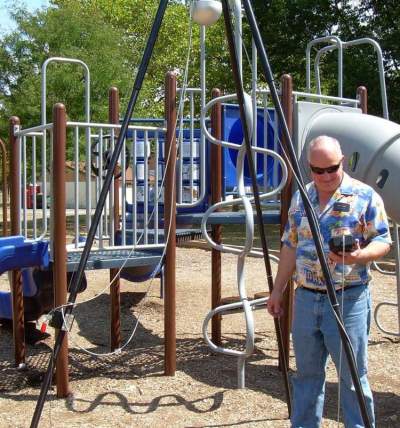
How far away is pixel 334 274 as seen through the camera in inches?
129

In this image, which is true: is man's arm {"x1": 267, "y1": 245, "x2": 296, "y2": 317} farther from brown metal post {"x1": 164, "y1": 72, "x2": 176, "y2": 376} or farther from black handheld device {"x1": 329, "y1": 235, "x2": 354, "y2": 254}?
brown metal post {"x1": 164, "y1": 72, "x2": 176, "y2": 376}

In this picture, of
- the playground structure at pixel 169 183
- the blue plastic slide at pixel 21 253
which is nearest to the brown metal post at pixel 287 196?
the playground structure at pixel 169 183

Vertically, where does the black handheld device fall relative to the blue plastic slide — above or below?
above

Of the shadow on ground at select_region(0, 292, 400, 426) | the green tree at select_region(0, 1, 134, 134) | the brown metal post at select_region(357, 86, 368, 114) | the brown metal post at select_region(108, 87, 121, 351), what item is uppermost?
the green tree at select_region(0, 1, 134, 134)

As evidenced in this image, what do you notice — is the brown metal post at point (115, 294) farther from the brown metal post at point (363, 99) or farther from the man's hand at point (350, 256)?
the man's hand at point (350, 256)

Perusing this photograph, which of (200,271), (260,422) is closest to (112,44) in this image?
(200,271)

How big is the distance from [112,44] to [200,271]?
10.6m

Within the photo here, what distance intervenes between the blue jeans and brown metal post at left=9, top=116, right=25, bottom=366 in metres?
2.70

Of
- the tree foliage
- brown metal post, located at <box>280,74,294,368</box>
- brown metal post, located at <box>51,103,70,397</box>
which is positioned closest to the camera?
brown metal post, located at <box>51,103,70,397</box>

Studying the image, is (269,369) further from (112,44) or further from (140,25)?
(140,25)

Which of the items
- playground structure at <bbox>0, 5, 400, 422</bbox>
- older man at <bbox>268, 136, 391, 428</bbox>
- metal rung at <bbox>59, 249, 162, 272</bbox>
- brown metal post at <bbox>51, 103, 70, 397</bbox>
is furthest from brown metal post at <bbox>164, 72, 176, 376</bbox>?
older man at <bbox>268, 136, 391, 428</bbox>

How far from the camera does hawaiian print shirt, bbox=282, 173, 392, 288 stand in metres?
3.26

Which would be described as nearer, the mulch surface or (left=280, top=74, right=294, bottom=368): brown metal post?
the mulch surface

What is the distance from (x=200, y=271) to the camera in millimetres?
10945
